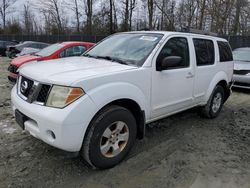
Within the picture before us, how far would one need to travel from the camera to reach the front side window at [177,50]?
3845 millimetres

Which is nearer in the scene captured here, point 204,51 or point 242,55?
point 204,51

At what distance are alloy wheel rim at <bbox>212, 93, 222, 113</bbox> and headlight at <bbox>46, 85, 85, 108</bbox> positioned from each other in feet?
11.7

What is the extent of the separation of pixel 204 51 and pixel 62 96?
10.5ft

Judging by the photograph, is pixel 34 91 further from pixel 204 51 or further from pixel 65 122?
pixel 204 51

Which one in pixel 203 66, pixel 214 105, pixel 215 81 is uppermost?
pixel 203 66

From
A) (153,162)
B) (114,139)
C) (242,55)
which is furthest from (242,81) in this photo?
(114,139)

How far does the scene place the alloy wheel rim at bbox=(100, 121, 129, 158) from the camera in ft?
10.2

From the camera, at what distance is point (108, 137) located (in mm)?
3143

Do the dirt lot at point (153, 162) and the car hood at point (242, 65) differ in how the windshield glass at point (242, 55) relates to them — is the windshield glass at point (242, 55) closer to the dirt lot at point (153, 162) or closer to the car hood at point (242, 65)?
the car hood at point (242, 65)

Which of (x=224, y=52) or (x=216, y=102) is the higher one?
(x=224, y=52)

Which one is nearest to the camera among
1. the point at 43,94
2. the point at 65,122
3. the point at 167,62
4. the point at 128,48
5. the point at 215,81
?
the point at 65,122

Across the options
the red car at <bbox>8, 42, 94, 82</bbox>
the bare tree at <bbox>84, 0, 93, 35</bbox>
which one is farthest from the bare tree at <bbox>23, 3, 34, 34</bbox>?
the red car at <bbox>8, 42, 94, 82</bbox>

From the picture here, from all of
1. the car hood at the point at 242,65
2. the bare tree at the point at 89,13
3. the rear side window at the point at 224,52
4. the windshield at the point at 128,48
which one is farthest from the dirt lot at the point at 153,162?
the bare tree at the point at 89,13

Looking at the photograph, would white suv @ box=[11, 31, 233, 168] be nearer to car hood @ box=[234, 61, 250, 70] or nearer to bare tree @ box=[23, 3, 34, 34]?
car hood @ box=[234, 61, 250, 70]
